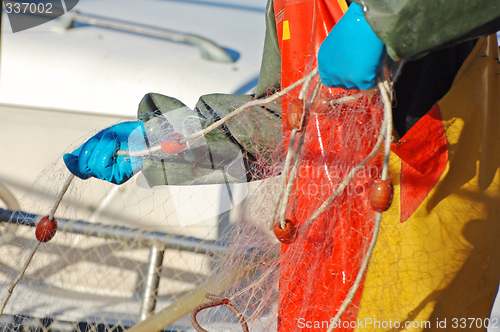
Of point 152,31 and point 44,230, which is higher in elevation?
point 152,31

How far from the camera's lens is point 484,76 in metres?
0.76

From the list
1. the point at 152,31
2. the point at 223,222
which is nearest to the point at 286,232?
the point at 223,222

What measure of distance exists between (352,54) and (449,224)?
395mm

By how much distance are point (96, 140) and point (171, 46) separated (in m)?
0.98

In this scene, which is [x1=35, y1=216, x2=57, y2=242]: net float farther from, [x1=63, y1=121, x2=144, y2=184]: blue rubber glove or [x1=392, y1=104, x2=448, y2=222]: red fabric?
[x1=392, y1=104, x2=448, y2=222]: red fabric

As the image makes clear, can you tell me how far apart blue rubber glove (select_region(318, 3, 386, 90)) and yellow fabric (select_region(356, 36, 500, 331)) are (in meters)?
0.24

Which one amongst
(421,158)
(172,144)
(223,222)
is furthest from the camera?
(223,222)

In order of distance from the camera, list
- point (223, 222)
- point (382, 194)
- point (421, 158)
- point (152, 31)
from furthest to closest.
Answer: point (152, 31) → point (223, 222) → point (421, 158) → point (382, 194)

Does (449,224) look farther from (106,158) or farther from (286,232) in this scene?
(106,158)

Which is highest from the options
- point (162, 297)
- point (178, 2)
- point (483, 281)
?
point (178, 2)

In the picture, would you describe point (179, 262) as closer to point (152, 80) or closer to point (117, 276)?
point (117, 276)

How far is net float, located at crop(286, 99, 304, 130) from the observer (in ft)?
2.08

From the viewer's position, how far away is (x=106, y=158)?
104cm

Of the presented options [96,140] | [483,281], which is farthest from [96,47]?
[483,281]
